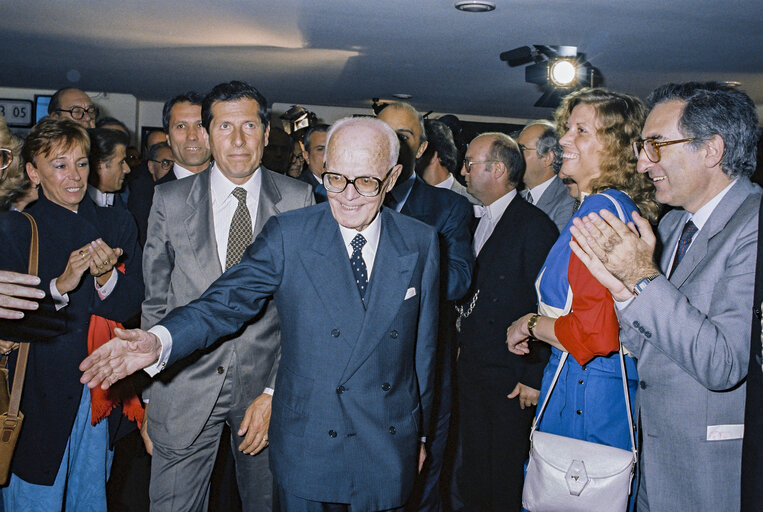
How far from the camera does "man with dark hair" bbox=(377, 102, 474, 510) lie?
117 inches

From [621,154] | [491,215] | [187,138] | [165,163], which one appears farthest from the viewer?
[165,163]

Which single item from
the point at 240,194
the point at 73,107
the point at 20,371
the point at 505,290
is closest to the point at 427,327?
the point at 240,194

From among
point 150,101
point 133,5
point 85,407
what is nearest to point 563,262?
point 85,407

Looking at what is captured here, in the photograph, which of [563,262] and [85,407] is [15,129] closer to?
[85,407]

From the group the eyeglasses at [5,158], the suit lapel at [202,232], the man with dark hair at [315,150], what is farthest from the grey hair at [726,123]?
the man with dark hair at [315,150]

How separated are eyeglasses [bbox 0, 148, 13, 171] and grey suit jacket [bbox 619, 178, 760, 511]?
6.86ft

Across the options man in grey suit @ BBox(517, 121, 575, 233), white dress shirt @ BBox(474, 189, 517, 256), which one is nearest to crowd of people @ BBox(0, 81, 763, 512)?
white dress shirt @ BBox(474, 189, 517, 256)

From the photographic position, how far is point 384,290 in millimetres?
2029

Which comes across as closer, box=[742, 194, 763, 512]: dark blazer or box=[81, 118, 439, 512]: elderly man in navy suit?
box=[742, 194, 763, 512]: dark blazer

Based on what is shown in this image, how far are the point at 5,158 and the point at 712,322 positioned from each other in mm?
2335

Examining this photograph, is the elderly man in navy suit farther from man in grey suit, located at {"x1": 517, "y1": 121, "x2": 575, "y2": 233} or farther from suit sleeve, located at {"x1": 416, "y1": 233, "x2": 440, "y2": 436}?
man in grey suit, located at {"x1": 517, "y1": 121, "x2": 575, "y2": 233}

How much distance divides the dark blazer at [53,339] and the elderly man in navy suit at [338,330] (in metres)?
1.08

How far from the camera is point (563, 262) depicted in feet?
7.55

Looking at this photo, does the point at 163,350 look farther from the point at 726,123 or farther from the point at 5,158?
the point at 726,123
